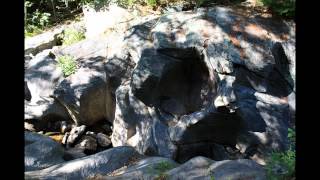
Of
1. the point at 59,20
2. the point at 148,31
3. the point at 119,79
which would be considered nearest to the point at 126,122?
the point at 119,79

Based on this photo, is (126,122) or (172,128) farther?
(126,122)

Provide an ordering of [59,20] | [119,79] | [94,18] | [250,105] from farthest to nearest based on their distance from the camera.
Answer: [59,20] < [94,18] < [119,79] < [250,105]

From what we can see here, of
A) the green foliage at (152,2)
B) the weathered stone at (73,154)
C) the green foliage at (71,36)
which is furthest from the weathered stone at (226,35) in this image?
the green foliage at (71,36)

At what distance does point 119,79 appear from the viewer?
15.1m

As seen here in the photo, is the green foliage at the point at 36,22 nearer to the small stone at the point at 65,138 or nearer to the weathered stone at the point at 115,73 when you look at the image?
the weathered stone at the point at 115,73

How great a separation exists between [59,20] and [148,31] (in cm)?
784

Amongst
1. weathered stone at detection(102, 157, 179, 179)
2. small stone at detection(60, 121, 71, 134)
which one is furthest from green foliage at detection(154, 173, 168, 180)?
small stone at detection(60, 121, 71, 134)

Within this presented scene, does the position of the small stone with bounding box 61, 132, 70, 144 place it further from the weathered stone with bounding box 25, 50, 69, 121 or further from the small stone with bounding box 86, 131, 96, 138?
the weathered stone with bounding box 25, 50, 69, 121

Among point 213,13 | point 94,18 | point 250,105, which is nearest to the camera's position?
point 250,105

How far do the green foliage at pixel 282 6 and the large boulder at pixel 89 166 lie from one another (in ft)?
18.1

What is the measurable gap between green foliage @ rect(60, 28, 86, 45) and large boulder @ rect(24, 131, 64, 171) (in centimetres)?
599

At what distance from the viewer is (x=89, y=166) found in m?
10.5
